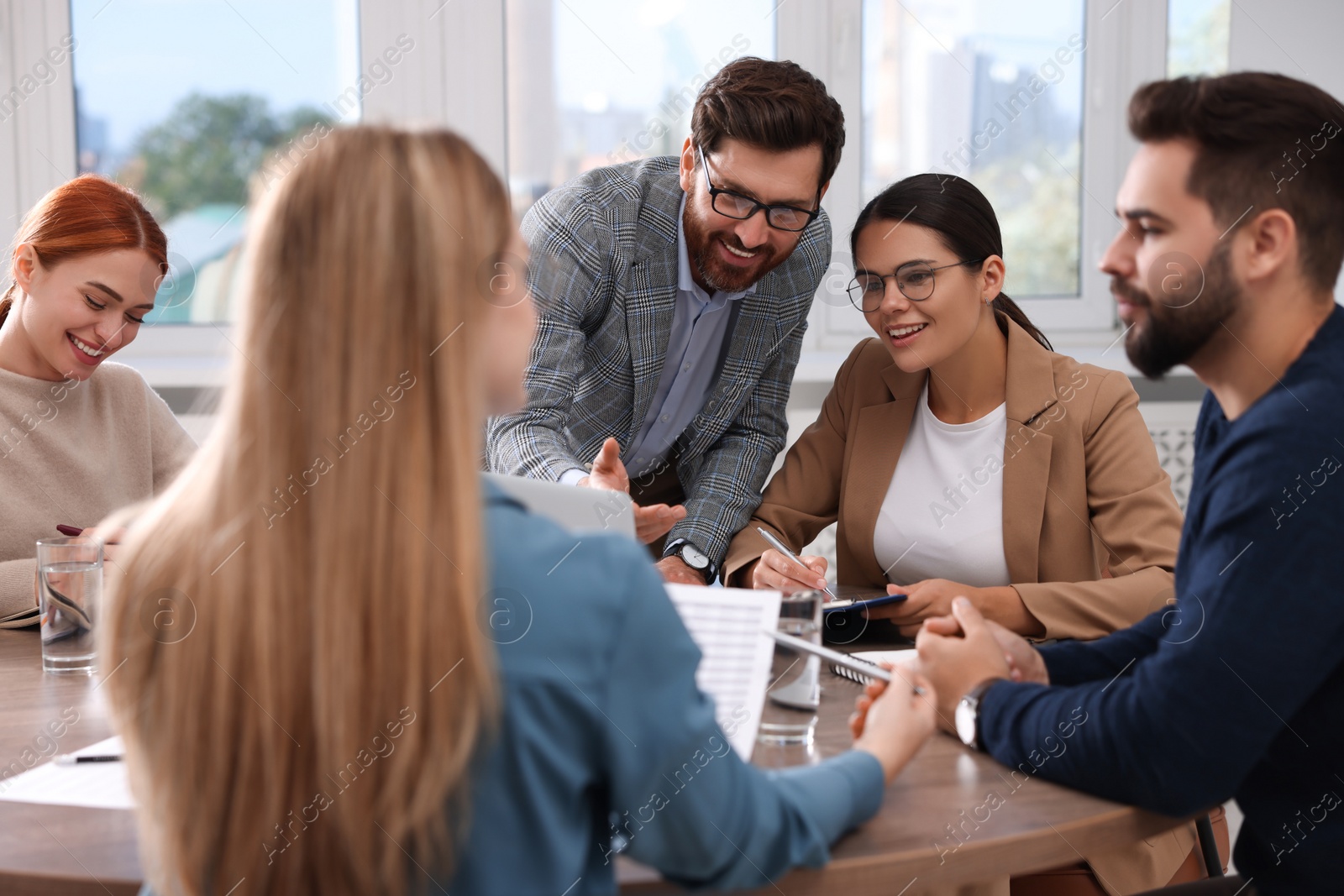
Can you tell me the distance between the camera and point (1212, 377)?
1.22 m

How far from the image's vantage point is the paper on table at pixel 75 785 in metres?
1.04

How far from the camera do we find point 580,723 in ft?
2.58

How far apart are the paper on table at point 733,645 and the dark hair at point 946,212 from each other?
0.94 m

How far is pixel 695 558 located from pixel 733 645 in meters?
0.78

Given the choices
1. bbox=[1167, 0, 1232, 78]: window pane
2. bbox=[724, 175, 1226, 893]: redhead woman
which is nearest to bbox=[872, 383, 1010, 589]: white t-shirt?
bbox=[724, 175, 1226, 893]: redhead woman

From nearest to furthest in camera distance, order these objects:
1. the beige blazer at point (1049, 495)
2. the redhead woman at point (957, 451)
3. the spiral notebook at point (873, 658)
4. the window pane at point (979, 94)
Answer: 1. the spiral notebook at point (873, 658)
2. the beige blazer at point (1049, 495)
3. the redhead woman at point (957, 451)
4. the window pane at point (979, 94)

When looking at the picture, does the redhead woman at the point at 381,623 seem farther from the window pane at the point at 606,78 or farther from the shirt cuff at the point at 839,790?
the window pane at the point at 606,78

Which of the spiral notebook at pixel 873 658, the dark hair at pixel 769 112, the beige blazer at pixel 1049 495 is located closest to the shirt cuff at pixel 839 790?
the spiral notebook at pixel 873 658

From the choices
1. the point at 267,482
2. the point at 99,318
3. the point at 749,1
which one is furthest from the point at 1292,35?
the point at 267,482

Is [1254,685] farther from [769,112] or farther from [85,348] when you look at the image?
[85,348]

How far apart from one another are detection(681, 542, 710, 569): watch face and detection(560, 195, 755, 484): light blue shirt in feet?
1.23

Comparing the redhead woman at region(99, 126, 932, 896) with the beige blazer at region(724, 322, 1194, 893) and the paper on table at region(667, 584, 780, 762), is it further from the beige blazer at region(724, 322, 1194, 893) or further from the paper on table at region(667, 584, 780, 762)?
the beige blazer at region(724, 322, 1194, 893)

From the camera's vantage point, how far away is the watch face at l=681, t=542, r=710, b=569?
2.08 meters

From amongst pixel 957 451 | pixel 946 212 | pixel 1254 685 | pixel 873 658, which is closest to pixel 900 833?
pixel 1254 685
